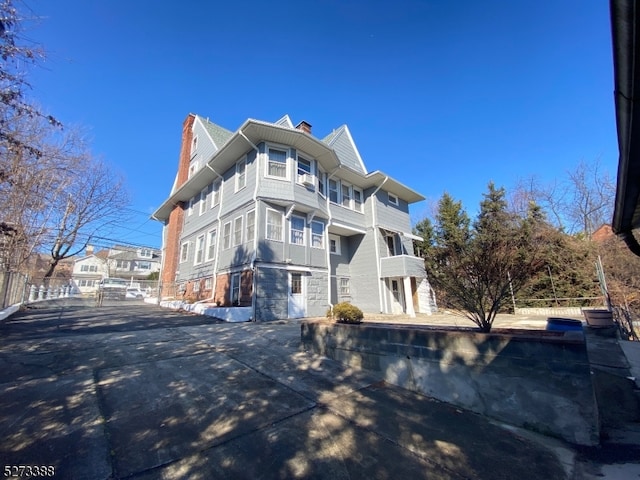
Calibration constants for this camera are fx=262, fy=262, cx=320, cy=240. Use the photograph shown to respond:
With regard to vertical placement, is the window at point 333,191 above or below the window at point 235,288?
above

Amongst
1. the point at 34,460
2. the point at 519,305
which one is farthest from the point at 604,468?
the point at 519,305

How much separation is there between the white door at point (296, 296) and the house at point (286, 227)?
5 centimetres

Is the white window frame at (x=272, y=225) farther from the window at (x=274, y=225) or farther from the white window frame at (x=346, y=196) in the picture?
the white window frame at (x=346, y=196)

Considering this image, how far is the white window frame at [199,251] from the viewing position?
16.1m

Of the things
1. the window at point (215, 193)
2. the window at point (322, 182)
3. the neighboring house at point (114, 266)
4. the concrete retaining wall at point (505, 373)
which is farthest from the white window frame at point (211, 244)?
the neighboring house at point (114, 266)

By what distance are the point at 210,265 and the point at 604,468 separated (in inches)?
602

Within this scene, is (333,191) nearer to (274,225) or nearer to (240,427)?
(274,225)

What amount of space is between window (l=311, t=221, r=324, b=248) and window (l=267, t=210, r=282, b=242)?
1.97 metres

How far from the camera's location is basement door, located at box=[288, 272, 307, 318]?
475 inches

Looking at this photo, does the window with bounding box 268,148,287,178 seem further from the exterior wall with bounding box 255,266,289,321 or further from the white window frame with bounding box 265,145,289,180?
the exterior wall with bounding box 255,266,289,321

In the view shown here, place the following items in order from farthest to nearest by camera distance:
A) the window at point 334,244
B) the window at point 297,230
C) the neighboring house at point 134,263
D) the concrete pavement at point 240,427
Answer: the neighboring house at point 134,263, the window at point 334,244, the window at point 297,230, the concrete pavement at point 240,427

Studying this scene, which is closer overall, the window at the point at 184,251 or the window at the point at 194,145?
the window at the point at 184,251

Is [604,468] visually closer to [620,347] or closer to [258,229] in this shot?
[620,347]

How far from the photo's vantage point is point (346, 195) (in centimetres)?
1645
